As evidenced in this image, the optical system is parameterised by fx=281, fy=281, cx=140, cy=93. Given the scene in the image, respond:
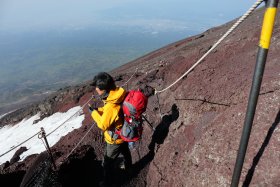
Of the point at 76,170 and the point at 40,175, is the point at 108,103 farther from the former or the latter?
the point at 76,170

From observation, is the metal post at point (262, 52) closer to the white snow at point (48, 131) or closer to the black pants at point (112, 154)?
the black pants at point (112, 154)

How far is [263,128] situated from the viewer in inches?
197

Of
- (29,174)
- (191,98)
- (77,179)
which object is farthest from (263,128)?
(77,179)

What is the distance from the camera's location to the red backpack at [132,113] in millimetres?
5883

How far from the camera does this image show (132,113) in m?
5.95

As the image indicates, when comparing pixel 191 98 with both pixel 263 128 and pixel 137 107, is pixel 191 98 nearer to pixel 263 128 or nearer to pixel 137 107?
pixel 137 107

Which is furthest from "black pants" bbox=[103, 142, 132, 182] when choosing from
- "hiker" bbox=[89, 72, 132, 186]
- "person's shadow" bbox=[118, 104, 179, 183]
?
"hiker" bbox=[89, 72, 132, 186]

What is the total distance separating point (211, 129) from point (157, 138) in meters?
2.34

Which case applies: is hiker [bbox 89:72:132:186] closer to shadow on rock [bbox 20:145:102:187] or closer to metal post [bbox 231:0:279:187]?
shadow on rock [bbox 20:145:102:187]

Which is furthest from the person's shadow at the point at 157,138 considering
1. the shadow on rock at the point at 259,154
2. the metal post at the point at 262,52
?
the metal post at the point at 262,52

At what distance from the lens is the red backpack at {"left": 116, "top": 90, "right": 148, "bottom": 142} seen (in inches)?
232

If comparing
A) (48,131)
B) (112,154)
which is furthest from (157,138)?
(48,131)

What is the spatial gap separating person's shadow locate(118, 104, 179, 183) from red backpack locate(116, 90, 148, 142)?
1700mm

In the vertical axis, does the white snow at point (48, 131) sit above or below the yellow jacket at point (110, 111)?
below
